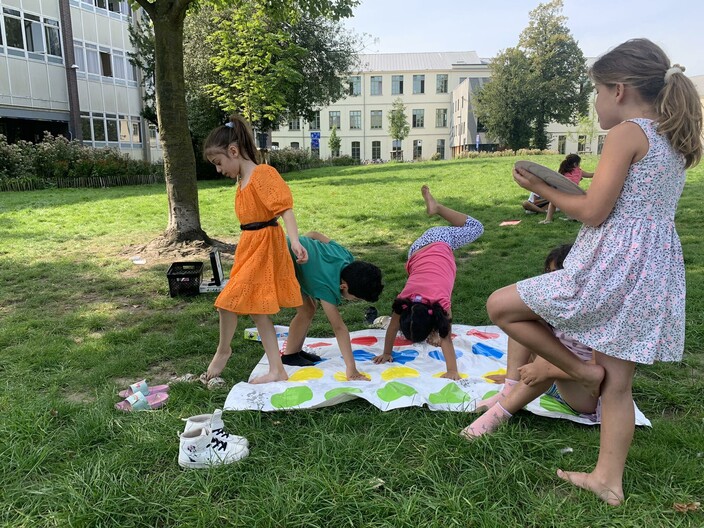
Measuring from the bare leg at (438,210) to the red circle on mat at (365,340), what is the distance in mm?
1231

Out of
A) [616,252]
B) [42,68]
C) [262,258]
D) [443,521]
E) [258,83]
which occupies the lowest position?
[443,521]

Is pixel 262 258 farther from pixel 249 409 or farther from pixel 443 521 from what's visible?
pixel 443 521

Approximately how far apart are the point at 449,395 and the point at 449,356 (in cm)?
35

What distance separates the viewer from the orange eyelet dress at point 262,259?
334 cm

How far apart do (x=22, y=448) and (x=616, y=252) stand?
9.44 feet

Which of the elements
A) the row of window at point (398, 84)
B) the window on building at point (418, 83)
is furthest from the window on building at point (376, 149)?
the window on building at point (418, 83)

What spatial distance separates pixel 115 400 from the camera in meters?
3.18

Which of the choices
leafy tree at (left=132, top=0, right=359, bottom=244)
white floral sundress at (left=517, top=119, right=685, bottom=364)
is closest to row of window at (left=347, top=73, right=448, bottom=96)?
leafy tree at (left=132, top=0, right=359, bottom=244)

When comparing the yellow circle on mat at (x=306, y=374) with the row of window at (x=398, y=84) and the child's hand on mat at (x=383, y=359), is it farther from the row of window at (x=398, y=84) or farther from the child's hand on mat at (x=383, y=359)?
the row of window at (x=398, y=84)

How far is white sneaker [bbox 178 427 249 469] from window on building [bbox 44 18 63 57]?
27.2 m

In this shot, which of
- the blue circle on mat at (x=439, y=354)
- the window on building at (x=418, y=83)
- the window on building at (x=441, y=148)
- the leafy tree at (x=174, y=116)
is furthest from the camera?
the window on building at (x=441, y=148)

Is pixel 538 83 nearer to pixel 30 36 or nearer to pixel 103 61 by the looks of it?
pixel 103 61

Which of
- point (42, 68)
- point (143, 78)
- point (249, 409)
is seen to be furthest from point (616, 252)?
point (143, 78)

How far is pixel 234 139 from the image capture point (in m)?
3.36
